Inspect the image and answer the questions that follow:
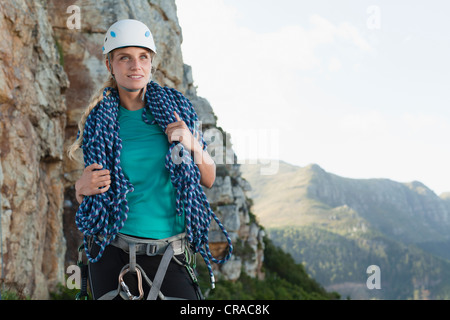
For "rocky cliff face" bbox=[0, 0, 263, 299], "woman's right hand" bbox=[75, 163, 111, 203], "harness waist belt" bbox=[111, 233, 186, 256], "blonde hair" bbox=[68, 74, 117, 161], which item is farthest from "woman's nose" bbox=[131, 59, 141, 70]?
"rocky cliff face" bbox=[0, 0, 263, 299]

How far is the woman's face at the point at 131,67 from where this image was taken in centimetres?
257

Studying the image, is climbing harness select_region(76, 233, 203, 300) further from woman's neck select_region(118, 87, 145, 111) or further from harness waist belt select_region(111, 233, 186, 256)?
woman's neck select_region(118, 87, 145, 111)

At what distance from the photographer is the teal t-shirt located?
243 cm

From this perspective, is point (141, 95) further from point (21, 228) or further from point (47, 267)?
point (47, 267)

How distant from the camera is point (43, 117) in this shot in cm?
963

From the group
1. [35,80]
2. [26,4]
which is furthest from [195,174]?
[26,4]

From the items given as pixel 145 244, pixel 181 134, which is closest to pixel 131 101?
pixel 181 134

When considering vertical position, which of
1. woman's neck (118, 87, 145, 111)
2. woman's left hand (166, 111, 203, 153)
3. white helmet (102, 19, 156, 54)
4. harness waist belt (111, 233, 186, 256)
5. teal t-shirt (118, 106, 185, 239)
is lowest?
A: harness waist belt (111, 233, 186, 256)

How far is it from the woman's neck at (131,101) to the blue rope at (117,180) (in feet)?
0.20

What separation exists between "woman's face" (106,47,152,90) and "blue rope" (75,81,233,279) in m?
0.15

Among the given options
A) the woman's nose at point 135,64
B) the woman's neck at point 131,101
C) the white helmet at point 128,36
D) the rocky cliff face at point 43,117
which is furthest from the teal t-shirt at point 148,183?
the rocky cliff face at point 43,117

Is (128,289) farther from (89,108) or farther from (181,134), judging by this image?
(89,108)

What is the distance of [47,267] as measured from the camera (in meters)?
9.99

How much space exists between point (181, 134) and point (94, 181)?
0.56 meters
